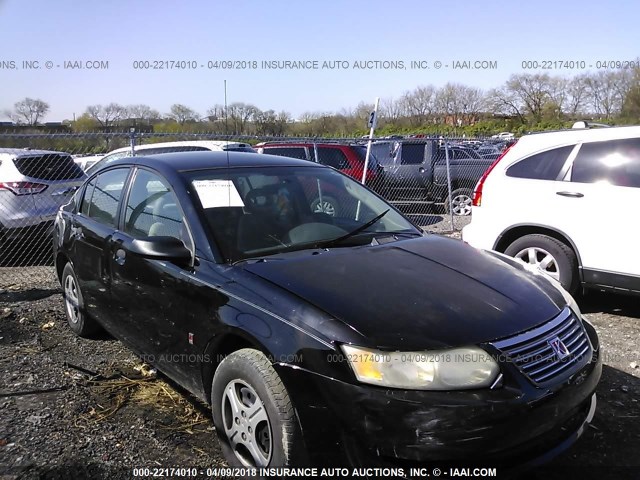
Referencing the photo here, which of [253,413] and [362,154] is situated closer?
[253,413]

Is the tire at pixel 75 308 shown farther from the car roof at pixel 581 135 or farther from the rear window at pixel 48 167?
the car roof at pixel 581 135

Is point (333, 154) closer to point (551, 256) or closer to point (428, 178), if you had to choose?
point (428, 178)

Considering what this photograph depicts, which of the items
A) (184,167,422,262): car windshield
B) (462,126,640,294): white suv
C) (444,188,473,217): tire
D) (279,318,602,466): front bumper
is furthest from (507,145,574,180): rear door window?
(444,188,473,217): tire

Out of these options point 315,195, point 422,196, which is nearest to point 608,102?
point 422,196

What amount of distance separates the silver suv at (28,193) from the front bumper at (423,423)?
270 inches

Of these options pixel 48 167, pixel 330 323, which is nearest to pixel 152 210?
pixel 330 323

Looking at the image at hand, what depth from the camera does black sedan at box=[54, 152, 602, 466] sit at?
2125 mm

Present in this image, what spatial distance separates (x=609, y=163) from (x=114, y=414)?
4.66 m

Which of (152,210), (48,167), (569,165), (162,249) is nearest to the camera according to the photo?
(162,249)

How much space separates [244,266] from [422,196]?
1026 cm

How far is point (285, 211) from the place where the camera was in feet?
11.1

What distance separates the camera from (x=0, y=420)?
329 cm

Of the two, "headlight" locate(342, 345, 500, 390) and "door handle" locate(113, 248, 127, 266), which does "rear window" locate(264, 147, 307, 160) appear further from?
"headlight" locate(342, 345, 500, 390)

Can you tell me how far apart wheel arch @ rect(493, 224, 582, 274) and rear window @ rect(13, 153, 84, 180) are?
6582mm
